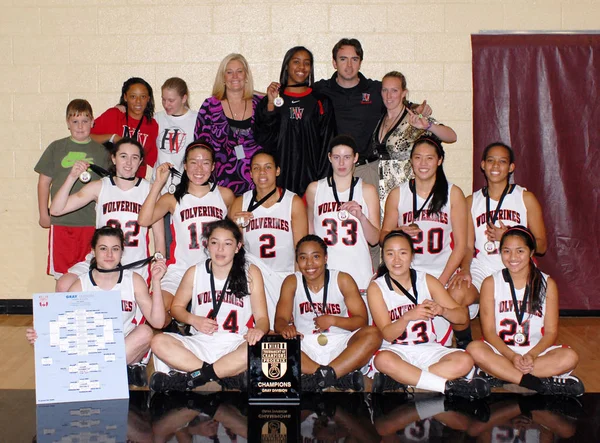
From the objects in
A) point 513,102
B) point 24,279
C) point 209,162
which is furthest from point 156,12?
point 513,102

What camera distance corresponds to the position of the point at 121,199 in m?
4.99

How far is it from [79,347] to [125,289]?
0.53 meters

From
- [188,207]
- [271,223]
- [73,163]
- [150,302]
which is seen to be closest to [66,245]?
[73,163]

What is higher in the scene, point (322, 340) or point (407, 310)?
point (407, 310)

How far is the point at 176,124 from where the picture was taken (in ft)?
18.0

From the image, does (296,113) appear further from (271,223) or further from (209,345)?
(209,345)

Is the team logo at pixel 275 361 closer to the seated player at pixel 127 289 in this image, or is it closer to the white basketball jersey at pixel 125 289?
the seated player at pixel 127 289

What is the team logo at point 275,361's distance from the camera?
3.87m

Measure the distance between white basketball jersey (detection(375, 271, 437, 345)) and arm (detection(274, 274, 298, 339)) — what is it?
501 mm

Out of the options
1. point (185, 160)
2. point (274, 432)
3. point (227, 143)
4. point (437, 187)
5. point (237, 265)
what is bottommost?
point (274, 432)

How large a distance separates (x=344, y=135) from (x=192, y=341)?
5.51 feet

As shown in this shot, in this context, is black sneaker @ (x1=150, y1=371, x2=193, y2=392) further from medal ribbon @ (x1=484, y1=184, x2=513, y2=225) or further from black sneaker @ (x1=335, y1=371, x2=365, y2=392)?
medal ribbon @ (x1=484, y1=184, x2=513, y2=225)

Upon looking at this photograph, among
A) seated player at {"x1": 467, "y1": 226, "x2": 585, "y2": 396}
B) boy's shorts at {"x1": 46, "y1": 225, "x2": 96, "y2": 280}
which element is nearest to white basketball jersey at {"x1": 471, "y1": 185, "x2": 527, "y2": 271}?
seated player at {"x1": 467, "y1": 226, "x2": 585, "y2": 396}

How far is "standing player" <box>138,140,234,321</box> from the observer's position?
16.0ft
